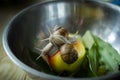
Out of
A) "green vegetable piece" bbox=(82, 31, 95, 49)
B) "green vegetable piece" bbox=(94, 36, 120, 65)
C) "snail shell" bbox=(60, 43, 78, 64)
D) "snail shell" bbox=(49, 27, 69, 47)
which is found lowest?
"green vegetable piece" bbox=(94, 36, 120, 65)

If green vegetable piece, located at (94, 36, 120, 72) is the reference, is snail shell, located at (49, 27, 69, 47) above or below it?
above

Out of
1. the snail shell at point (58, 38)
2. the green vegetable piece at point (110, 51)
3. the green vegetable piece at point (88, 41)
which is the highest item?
the snail shell at point (58, 38)

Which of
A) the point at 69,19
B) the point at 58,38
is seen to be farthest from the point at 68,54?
the point at 69,19

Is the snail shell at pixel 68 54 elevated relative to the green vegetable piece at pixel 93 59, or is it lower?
elevated

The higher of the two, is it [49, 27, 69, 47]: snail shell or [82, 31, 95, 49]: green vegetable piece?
[49, 27, 69, 47]: snail shell

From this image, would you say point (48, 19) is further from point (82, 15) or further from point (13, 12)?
point (13, 12)

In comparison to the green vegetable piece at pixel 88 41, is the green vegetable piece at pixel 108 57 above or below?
below

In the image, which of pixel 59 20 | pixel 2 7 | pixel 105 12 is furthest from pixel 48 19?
pixel 2 7

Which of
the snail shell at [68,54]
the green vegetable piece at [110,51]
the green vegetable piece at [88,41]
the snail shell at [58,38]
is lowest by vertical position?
the green vegetable piece at [110,51]

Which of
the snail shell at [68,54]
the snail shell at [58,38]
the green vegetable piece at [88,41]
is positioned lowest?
the green vegetable piece at [88,41]
